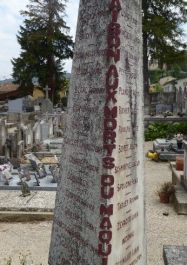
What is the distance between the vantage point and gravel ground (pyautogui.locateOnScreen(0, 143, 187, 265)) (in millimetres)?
6008

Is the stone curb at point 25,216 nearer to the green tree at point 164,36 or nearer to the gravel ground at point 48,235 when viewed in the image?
the gravel ground at point 48,235

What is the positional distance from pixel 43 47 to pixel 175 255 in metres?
37.2

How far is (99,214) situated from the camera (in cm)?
266

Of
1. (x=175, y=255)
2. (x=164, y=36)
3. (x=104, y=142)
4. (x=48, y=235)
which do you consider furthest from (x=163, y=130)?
(x=104, y=142)

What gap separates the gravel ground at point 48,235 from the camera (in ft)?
19.7

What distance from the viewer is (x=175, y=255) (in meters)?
4.43

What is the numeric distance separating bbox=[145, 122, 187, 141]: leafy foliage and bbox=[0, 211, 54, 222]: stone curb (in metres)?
14.7

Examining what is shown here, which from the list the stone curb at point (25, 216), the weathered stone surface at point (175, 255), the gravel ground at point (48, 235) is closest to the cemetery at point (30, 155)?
the stone curb at point (25, 216)

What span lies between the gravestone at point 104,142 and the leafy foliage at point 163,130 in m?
Answer: 18.9

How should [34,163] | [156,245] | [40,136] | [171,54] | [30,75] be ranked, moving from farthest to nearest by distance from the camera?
[30,75], [171,54], [40,136], [34,163], [156,245]

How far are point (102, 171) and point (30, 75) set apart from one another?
37.8 metres

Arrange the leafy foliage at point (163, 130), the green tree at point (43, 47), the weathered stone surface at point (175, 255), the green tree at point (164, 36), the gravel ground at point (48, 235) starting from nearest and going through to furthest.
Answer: the weathered stone surface at point (175, 255) → the gravel ground at point (48, 235) → the leafy foliage at point (163, 130) → the green tree at point (164, 36) → the green tree at point (43, 47)

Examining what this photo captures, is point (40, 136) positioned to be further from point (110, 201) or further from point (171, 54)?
point (171, 54)

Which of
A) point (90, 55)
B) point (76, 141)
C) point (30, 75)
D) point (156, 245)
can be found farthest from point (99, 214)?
point (30, 75)
